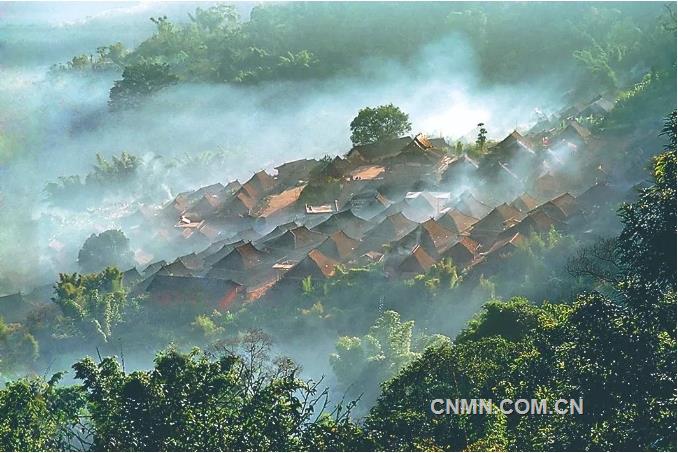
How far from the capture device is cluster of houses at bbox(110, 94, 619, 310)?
33156 millimetres

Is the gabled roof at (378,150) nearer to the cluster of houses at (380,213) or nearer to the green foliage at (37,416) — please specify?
the cluster of houses at (380,213)

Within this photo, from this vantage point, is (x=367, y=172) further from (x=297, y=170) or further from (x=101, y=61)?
(x=101, y=61)

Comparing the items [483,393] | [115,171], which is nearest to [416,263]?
[483,393]

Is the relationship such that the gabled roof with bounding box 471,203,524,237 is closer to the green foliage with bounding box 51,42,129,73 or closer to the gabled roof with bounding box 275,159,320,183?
the gabled roof with bounding box 275,159,320,183

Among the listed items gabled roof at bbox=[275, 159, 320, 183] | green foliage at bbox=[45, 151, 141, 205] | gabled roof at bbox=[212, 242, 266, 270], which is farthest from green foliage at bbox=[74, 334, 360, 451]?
green foliage at bbox=[45, 151, 141, 205]

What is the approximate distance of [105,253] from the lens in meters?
42.2

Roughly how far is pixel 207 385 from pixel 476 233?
1952 cm

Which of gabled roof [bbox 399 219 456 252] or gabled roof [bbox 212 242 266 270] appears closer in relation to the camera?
gabled roof [bbox 399 219 456 252]

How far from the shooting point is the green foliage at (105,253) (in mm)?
42094

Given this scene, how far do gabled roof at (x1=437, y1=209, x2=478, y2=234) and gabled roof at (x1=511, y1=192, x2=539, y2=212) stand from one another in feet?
5.14

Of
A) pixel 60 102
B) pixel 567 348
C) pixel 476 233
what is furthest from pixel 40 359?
pixel 60 102

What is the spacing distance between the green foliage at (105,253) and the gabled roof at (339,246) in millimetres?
11089

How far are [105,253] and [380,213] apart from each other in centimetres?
1204

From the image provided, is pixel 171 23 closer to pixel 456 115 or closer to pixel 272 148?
pixel 272 148
